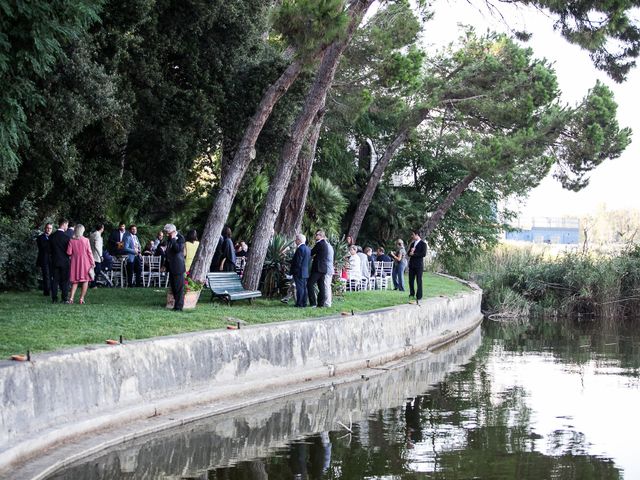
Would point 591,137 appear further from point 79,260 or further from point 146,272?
point 79,260

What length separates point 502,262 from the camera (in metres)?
36.8

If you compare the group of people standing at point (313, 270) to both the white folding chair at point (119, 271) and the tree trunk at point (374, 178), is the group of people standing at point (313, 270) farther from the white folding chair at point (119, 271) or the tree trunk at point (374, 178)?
the tree trunk at point (374, 178)

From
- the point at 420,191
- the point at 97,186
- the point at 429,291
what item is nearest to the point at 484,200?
the point at 420,191

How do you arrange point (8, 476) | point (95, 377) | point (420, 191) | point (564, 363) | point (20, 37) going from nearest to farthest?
point (8, 476), point (95, 377), point (20, 37), point (564, 363), point (420, 191)

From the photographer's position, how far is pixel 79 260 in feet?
59.5

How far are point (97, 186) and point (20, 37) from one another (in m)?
9.78

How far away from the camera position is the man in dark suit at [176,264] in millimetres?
16469

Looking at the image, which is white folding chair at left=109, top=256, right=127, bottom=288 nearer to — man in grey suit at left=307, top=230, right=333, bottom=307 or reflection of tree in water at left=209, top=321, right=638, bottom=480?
man in grey suit at left=307, top=230, right=333, bottom=307

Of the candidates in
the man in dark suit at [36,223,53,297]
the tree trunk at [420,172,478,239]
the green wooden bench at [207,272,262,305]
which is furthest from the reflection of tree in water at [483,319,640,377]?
the man in dark suit at [36,223,53,297]

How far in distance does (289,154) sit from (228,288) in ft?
10.6

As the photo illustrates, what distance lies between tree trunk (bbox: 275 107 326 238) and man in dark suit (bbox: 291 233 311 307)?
5.79 metres

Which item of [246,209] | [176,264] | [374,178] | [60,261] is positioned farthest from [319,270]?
[374,178]

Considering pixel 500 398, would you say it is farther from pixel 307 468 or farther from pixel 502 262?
pixel 502 262

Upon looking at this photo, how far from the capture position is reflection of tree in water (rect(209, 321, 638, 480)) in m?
8.81
